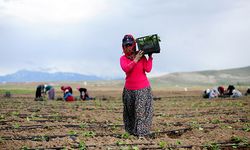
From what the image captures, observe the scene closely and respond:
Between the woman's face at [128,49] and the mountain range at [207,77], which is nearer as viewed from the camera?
the woman's face at [128,49]

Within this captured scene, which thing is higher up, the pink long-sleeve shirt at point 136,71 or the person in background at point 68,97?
the pink long-sleeve shirt at point 136,71

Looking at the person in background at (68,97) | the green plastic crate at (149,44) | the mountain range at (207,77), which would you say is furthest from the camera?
the mountain range at (207,77)

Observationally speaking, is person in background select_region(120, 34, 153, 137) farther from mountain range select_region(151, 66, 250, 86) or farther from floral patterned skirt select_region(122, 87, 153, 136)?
mountain range select_region(151, 66, 250, 86)

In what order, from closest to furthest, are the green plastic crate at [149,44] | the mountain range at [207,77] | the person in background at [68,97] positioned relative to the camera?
the green plastic crate at [149,44] < the person in background at [68,97] < the mountain range at [207,77]

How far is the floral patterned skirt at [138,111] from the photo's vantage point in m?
8.79

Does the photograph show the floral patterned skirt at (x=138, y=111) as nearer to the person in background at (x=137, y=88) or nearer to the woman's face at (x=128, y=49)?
the person in background at (x=137, y=88)

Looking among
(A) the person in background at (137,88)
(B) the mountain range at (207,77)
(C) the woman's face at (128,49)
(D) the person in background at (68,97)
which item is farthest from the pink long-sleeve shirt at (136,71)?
(B) the mountain range at (207,77)

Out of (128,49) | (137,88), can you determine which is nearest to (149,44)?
(128,49)

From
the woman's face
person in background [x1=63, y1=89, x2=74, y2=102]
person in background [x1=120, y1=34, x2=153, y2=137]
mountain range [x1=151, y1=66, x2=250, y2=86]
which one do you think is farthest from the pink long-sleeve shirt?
mountain range [x1=151, y1=66, x2=250, y2=86]

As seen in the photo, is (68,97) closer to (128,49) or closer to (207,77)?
(128,49)

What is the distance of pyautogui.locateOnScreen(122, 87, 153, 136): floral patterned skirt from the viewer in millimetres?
8789

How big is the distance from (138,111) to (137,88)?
0.46 metres

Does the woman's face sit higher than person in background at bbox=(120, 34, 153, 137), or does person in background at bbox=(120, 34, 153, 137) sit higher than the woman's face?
the woman's face

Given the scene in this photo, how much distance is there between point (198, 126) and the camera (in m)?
11.1
